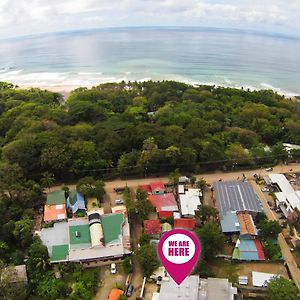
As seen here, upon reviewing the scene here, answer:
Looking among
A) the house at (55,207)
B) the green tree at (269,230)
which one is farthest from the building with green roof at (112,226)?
the green tree at (269,230)

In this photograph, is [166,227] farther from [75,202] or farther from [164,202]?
[75,202]

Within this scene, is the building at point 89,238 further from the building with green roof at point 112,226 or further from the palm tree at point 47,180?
the palm tree at point 47,180

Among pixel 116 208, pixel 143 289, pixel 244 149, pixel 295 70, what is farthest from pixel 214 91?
pixel 295 70

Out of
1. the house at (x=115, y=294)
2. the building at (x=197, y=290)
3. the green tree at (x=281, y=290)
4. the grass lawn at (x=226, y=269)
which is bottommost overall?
the green tree at (x=281, y=290)

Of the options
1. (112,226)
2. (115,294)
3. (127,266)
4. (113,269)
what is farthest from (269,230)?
(115,294)

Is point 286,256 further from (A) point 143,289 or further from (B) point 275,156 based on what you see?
(B) point 275,156

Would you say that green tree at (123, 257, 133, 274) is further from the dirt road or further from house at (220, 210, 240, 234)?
the dirt road

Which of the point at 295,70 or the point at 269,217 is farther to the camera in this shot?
the point at 295,70
